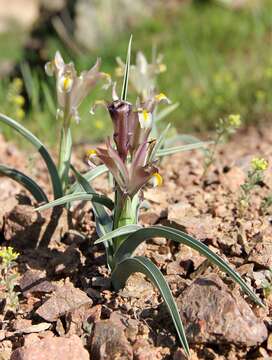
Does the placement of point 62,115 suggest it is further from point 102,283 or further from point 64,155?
point 102,283

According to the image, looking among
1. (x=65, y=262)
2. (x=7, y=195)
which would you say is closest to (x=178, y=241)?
(x=65, y=262)

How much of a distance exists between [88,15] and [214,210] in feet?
17.1

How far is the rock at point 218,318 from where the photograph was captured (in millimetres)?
2271

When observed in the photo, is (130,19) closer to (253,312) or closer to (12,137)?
(12,137)

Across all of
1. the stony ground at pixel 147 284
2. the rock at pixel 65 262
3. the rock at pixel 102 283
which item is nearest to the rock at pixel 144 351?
the stony ground at pixel 147 284

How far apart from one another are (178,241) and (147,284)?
1.33 ft

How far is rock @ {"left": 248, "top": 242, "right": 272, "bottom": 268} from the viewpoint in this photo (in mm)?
2709

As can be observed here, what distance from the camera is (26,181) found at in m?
3.07

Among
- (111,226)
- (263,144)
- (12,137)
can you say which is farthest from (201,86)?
(111,226)

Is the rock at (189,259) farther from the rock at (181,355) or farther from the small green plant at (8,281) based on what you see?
the small green plant at (8,281)

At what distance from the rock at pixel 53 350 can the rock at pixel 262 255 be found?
85 cm

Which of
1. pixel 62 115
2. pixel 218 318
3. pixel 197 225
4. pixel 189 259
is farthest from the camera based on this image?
pixel 62 115

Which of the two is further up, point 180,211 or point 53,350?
point 180,211

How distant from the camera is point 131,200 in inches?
103
